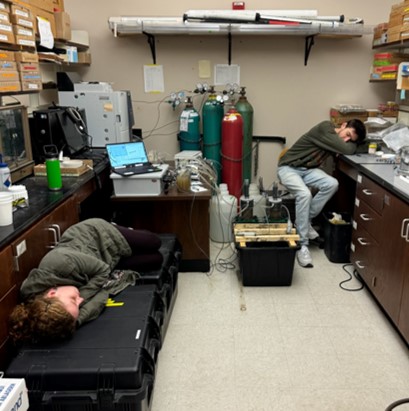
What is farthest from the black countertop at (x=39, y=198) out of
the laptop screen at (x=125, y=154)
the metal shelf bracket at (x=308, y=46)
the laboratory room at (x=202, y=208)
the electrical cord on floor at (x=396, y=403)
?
the metal shelf bracket at (x=308, y=46)

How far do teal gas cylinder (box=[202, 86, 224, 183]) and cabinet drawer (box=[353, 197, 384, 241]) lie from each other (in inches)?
57.1

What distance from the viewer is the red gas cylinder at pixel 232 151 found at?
11.9ft

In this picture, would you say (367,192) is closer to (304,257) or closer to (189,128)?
(304,257)

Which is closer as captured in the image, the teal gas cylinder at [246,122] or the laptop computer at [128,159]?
the laptop computer at [128,159]

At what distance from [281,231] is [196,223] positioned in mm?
622

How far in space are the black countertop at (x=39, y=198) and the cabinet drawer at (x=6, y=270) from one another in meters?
0.04

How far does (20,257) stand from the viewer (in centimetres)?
166

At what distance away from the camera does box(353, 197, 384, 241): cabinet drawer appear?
246 cm

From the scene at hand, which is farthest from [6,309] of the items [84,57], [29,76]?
[84,57]

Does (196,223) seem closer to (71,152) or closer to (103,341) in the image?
(71,152)

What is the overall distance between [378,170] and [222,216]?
1.34 m

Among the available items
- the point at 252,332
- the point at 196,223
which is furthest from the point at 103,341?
the point at 196,223

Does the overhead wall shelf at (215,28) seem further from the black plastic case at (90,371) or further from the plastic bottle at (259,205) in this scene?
the black plastic case at (90,371)

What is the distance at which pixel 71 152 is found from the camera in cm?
286
